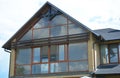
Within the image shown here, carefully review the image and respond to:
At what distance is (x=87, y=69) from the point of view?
23.4m

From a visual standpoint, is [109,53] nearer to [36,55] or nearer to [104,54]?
[104,54]

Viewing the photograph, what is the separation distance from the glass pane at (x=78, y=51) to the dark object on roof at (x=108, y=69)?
58.5 inches

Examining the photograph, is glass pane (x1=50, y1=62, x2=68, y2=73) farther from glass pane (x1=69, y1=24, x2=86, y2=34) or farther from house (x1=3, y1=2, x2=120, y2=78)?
glass pane (x1=69, y1=24, x2=86, y2=34)

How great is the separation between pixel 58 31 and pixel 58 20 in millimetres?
961

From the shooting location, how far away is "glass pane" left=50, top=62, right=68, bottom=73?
24.2m

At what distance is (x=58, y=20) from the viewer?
25.8 metres

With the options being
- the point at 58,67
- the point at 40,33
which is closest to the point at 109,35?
the point at 58,67

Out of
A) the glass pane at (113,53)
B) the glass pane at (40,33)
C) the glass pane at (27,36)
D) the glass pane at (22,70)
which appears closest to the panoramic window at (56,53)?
the glass pane at (40,33)

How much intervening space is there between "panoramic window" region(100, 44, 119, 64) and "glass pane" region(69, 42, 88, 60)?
1794 millimetres

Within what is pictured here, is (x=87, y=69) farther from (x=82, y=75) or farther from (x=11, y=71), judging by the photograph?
(x=11, y=71)

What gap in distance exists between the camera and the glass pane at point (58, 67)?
2425cm

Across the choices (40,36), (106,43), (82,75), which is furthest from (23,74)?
(106,43)

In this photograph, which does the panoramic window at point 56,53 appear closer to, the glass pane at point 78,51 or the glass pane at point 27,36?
the glass pane at point 78,51

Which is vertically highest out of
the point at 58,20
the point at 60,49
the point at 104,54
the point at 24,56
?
the point at 58,20
